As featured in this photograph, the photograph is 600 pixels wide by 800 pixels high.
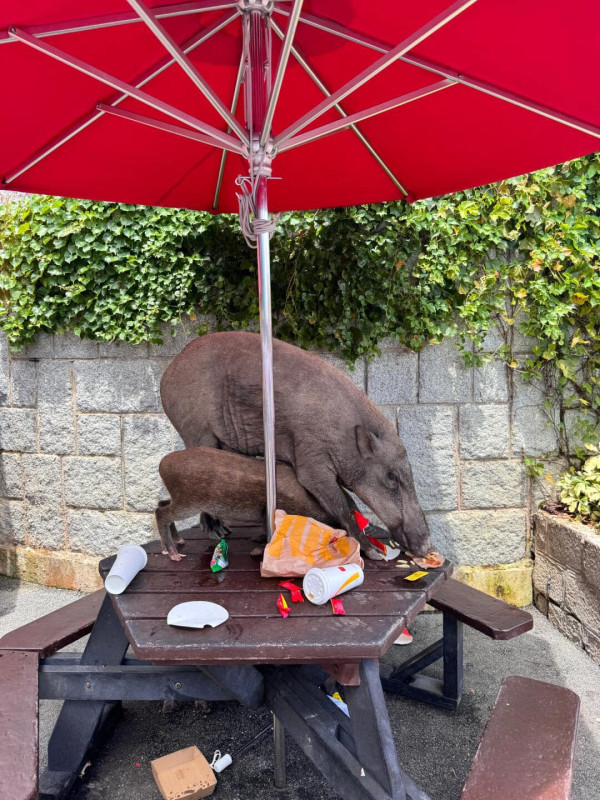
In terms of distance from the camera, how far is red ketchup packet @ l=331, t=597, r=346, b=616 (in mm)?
2008

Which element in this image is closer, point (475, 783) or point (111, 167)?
point (475, 783)

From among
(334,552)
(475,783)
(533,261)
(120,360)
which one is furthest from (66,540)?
(533,261)

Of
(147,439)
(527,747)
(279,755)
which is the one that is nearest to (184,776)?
(279,755)

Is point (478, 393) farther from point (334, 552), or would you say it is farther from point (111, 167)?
point (111, 167)

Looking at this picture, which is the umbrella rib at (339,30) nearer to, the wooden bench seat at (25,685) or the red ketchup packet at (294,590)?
the red ketchup packet at (294,590)

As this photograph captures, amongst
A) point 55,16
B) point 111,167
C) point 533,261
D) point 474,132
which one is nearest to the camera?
point 55,16

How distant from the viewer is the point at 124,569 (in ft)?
7.32

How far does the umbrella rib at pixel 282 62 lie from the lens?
5.45 feet

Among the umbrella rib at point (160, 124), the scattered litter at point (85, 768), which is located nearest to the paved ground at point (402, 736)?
the scattered litter at point (85, 768)

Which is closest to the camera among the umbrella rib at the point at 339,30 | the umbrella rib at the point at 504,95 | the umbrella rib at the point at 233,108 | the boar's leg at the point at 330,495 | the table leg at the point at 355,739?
the table leg at the point at 355,739

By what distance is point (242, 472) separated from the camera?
254 centimetres

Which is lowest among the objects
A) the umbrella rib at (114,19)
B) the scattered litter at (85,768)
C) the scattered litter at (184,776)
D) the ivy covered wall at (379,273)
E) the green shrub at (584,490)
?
the scattered litter at (85,768)

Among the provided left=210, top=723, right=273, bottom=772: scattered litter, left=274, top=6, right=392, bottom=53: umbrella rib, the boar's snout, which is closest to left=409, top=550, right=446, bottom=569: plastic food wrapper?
the boar's snout

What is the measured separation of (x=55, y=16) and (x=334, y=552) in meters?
1.98
